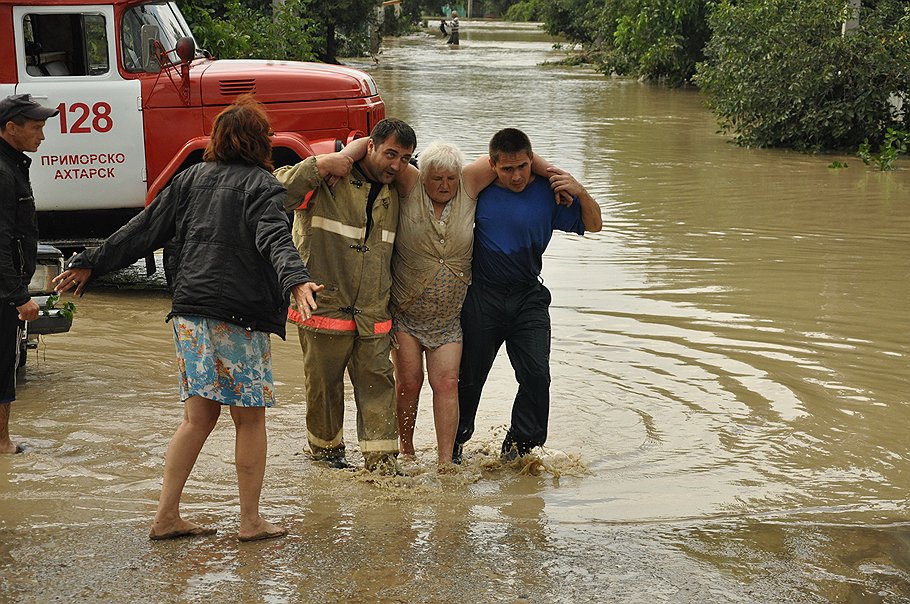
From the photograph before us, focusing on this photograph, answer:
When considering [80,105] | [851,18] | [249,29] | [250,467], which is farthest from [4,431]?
[851,18]

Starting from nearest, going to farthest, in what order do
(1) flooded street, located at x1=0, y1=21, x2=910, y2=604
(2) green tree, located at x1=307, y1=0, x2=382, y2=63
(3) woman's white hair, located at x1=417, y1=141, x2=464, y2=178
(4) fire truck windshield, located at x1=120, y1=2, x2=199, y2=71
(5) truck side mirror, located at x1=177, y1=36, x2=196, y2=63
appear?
(1) flooded street, located at x1=0, y1=21, x2=910, y2=604, (3) woman's white hair, located at x1=417, y1=141, x2=464, y2=178, (5) truck side mirror, located at x1=177, y1=36, x2=196, y2=63, (4) fire truck windshield, located at x1=120, y1=2, x2=199, y2=71, (2) green tree, located at x1=307, y1=0, x2=382, y2=63

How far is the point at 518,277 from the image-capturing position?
5898 millimetres

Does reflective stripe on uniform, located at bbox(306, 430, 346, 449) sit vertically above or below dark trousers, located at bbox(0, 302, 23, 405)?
below

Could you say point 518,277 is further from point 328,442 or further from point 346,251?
point 328,442

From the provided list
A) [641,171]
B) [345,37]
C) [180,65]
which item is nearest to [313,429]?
[180,65]

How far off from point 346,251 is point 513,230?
800 millimetres

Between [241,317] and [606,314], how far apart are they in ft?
16.1

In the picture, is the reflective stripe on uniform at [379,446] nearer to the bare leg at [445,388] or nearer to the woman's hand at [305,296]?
the bare leg at [445,388]

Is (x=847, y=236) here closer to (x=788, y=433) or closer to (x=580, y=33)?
(x=788, y=433)

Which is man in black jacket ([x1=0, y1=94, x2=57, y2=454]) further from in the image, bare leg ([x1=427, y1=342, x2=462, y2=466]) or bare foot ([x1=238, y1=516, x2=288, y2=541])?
bare leg ([x1=427, y1=342, x2=462, y2=466])

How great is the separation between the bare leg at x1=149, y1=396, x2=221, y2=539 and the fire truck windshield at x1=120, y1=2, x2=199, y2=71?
591 centimetres

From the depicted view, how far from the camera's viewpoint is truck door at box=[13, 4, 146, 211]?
9.88 meters

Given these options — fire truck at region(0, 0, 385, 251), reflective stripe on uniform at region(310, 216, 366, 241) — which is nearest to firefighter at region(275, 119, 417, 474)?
reflective stripe on uniform at region(310, 216, 366, 241)

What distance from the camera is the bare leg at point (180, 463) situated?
487cm
